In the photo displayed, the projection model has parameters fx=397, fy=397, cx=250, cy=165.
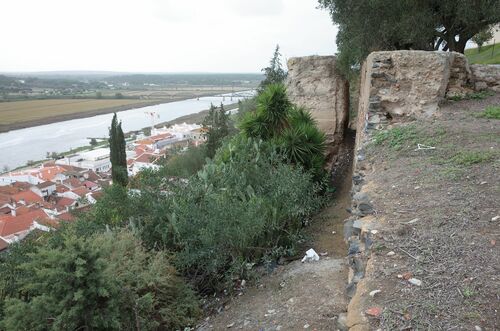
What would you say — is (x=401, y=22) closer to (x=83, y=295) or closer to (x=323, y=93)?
(x=323, y=93)

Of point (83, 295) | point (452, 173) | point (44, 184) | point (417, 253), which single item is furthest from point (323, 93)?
point (44, 184)

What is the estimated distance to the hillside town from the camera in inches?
765

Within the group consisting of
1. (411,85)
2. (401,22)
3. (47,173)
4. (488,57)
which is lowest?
(47,173)

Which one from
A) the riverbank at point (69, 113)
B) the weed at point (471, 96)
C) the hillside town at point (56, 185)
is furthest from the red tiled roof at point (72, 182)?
the riverbank at point (69, 113)

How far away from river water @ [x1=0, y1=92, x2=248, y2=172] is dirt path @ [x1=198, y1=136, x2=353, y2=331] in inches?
1954

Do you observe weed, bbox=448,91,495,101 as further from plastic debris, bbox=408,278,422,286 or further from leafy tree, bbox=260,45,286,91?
leafy tree, bbox=260,45,286,91

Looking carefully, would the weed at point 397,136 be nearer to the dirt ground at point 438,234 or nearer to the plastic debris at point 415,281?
the dirt ground at point 438,234

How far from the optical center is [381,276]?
2.88m

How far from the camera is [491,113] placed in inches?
254

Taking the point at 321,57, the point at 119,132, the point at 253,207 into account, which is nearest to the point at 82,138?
the point at 119,132

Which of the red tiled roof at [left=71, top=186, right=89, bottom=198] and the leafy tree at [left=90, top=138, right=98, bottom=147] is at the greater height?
the red tiled roof at [left=71, top=186, right=89, bottom=198]

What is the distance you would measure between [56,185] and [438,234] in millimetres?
33547

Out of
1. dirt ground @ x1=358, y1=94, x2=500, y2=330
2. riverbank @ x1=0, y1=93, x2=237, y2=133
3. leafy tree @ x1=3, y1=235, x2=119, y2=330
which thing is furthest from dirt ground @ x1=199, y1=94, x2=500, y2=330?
riverbank @ x1=0, y1=93, x2=237, y2=133

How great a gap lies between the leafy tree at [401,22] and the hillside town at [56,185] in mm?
8882
